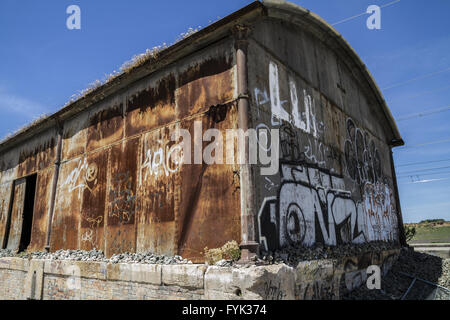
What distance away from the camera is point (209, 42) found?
6.39m

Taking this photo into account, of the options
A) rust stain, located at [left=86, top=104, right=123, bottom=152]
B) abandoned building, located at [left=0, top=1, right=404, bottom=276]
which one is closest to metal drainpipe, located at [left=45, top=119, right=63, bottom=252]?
abandoned building, located at [left=0, top=1, right=404, bottom=276]

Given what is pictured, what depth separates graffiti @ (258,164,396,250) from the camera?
5699mm

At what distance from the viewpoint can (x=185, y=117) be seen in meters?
6.57

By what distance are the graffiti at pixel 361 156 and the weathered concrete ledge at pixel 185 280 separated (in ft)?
8.66

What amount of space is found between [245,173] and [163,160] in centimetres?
231

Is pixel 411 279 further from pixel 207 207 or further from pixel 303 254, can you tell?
pixel 207 207

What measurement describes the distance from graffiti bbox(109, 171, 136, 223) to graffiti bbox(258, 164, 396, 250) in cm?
345

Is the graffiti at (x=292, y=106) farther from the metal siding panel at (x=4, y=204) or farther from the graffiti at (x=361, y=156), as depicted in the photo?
the metal siding panel at (x=4, y=204)

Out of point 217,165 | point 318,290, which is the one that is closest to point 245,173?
point 217,165

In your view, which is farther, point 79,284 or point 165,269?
point 79,284

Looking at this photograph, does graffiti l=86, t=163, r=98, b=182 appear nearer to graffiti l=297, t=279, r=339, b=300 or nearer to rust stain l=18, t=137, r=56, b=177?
rust stain l=18, t=137, r=56, b=177

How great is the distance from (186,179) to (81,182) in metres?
4.49
